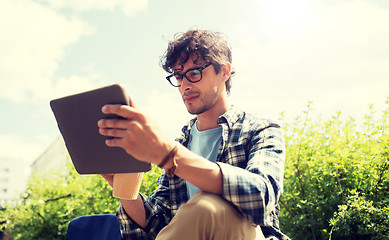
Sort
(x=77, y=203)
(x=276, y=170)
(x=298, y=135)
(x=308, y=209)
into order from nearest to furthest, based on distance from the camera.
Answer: (x=276, y=170), (x=308, y=209), (x=298, y=135), (x=77, y=203)

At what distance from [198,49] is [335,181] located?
149 centimetres

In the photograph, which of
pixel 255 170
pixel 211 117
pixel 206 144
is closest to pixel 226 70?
pixel 211 117

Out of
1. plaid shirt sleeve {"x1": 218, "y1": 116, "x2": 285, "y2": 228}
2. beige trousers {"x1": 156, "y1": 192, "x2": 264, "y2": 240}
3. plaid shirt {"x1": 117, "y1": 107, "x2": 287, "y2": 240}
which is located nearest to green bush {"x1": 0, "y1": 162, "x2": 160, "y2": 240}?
plaid shirt {"x1": 117, "y1": 107, "x2": 287, "y2": 240}

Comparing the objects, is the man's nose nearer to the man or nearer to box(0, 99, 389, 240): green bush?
the man

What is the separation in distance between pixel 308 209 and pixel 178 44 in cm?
163

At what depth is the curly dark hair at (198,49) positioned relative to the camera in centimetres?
204

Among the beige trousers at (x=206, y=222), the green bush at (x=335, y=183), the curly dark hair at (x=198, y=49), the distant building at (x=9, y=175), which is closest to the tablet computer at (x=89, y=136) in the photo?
the beige trousers at (x=206, y=222)

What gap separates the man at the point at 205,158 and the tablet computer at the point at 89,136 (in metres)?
0.14

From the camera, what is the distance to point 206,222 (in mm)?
1099

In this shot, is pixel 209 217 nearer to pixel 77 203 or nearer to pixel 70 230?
pixel 70 230

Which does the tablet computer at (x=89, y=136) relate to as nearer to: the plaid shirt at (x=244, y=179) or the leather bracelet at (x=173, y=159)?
the leather bracelet at (x=173, y=159)

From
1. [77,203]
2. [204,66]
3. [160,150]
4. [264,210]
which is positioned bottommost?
[77,203]

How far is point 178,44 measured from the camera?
7.06 feet

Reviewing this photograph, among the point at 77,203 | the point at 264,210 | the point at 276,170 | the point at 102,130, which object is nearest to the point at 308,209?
the point at 276,170
